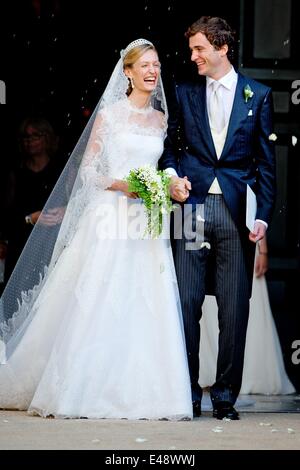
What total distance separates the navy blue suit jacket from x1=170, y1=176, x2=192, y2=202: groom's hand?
0.36 ft

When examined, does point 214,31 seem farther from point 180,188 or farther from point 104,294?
point 104,294

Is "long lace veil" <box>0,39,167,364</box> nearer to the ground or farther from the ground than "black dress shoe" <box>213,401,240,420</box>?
farther from the ground

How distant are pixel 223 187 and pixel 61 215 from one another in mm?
961

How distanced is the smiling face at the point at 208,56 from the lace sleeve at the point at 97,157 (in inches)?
22.4

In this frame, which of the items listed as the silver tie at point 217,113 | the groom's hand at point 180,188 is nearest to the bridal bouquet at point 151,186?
the groom's hand at point 180,188

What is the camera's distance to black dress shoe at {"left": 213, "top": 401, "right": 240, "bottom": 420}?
20.8ft

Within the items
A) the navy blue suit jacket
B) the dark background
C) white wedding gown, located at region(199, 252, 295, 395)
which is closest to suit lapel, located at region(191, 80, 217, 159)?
the navy blue suit jacket

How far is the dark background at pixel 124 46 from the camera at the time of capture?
8867mm

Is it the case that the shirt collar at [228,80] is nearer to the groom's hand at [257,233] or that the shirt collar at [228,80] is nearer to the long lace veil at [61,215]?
the long lace veil at [61,215]

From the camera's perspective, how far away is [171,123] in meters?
6.61

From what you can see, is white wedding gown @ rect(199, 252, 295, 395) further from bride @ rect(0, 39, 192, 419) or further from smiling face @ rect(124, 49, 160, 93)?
smiling face @ rect(124, 49, 160, 93)

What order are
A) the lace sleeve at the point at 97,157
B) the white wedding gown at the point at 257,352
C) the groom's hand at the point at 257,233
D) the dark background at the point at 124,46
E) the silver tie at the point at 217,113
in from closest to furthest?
the groom's hand at the point at 257,233
the silver tie at the point at 217,113
the lace sleeve at the point at 97,157
the white wedding gown at the point at 257,352
the dark background at the point at 124,46

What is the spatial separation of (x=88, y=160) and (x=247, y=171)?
812 mm

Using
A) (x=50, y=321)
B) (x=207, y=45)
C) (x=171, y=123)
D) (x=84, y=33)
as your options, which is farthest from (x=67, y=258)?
(x=84, y=33)
